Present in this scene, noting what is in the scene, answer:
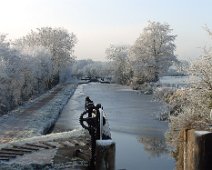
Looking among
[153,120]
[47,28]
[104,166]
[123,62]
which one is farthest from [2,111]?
[123,62]

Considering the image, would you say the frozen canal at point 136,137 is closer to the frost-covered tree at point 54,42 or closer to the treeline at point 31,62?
the treeline at point 31,62

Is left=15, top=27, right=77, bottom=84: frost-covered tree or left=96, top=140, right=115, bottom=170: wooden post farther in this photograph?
left=15, top=27, right=77, bottom=84: frost-covered tree

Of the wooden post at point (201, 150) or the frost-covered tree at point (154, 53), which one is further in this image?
the frost-covered tree at point (154, 53)

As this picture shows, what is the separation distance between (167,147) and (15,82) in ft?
89.8

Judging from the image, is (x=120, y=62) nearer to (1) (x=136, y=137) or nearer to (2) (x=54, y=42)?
(2) (x=54, y=42)

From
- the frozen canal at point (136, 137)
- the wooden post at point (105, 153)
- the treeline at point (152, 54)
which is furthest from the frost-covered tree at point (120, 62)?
the wooden post at point (105, 153)

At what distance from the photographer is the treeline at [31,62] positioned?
1777 inches

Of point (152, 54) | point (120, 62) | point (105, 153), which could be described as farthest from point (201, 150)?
point (120, 62)

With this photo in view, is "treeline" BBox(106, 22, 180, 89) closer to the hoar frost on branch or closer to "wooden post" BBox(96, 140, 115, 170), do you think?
the hoar frost on branch

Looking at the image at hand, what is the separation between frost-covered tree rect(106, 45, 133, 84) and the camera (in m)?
103

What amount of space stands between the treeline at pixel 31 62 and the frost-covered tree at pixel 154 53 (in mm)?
17714

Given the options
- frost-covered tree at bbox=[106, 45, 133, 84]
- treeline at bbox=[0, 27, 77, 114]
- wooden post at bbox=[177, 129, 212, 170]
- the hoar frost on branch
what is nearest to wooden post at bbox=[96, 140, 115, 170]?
wooden post at bbox=[177, 129, 212, 170]

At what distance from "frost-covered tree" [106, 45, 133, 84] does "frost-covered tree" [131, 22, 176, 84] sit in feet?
29.8

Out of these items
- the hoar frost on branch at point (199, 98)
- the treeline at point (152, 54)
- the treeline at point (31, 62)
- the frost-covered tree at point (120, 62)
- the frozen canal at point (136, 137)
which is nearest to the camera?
the hoar frost on branch at point (199, 98)
